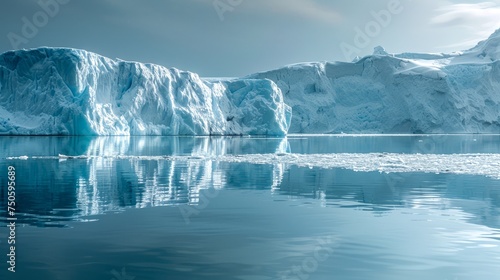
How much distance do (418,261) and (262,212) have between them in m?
3.94

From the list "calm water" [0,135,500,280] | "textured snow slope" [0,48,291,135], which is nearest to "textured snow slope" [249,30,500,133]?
"textured snow slope" [0,48,291,135]

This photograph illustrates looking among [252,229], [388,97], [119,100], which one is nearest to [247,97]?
[119,100]

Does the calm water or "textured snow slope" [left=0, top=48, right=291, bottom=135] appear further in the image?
"textured snow slope" [left=0, top=48, right=291, bottom=135]

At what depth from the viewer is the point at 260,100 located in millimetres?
69250

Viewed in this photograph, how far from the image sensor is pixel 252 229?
802 centimetres

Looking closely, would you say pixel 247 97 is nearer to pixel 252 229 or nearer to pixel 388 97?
pixel 388 97

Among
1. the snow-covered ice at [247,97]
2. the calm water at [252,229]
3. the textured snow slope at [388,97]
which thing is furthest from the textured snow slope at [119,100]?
the calm water at [252,229]

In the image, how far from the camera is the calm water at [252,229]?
5.77 m

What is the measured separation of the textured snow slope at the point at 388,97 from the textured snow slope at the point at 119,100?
19.7 metres

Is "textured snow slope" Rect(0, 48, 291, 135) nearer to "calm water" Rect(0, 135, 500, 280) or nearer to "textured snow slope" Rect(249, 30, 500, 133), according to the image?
"textured snow slope" Rect(249, 30, 500, 133)

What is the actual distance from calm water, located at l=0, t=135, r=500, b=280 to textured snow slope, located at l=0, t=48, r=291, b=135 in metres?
39.0

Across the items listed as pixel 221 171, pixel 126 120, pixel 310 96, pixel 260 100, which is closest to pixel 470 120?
pixel 310 96

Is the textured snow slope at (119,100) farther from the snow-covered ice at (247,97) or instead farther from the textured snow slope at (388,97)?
the textured snow slope at (388,97)

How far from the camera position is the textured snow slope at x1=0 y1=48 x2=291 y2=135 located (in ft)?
171
